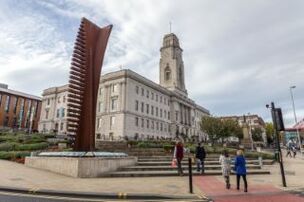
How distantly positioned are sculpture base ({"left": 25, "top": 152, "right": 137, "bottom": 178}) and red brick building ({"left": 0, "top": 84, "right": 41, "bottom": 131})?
192ft

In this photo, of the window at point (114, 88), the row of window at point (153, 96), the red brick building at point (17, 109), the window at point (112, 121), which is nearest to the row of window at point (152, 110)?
the row of window at point (153, 96)

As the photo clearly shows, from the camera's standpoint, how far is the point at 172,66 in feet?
278

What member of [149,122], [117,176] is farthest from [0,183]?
[149,122]

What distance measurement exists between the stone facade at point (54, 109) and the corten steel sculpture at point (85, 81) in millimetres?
57036

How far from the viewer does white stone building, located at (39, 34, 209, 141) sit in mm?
57744

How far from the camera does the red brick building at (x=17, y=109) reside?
69.6m

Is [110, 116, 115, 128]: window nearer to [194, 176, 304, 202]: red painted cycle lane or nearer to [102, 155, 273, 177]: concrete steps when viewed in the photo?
[102, 155, 273, 177]: concrete steps

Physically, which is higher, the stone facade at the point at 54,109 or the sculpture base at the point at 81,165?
the stone facade at the point at 54,109

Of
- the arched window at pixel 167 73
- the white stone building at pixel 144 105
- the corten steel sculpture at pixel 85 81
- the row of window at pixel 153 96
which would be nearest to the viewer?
the corten steel sculpture at pixel 85 81

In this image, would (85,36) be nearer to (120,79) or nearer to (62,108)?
(120,79)

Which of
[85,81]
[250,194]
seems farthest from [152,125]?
[250,194]

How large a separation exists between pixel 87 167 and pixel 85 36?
7.56 metres

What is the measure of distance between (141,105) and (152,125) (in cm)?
661

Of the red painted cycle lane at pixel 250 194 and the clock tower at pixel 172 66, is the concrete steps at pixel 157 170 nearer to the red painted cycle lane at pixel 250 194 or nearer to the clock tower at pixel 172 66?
the red painted cycle lane at pixel 250 194
